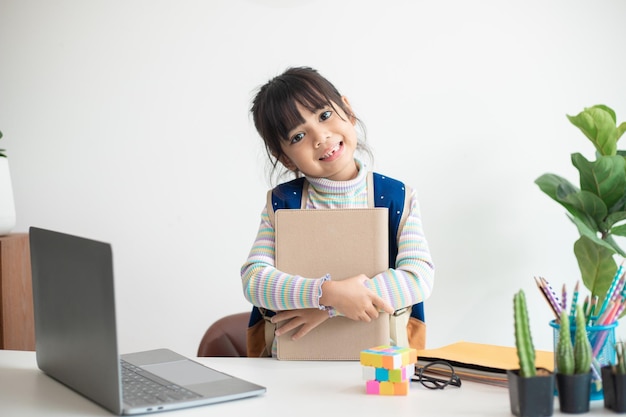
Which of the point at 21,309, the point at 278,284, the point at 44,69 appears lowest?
the point at 21,309

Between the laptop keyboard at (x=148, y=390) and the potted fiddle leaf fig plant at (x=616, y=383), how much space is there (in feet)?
1.89

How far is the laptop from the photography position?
1095 mm

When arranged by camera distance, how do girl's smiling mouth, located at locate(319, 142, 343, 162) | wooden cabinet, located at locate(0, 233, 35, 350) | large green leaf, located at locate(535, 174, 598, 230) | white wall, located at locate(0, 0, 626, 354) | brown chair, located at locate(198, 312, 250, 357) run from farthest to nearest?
white wall, located at locate(0, 0, 626, 354) → wooden cabinet, located at locate(0, 233, 35, 350) → large green leaf, located at locate(535, 174, 598, 230) → brown chair, located at locate(198, 312, 250, 357) → girl's smiling mouth, located at locate(319, 142, 343, 162)

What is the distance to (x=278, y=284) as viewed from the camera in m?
1.47

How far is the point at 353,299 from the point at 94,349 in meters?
0.48

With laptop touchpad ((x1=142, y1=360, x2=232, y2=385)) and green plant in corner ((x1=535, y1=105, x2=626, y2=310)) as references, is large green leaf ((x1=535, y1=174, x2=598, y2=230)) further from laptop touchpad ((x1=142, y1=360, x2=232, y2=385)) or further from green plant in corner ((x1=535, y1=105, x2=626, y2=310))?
laptop touchpad ((x1=142, y1=360, x2=232, y2=385))

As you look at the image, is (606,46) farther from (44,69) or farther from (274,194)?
(44,69)

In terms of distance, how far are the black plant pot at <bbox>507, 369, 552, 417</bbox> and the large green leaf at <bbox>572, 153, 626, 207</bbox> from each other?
45.0 inches

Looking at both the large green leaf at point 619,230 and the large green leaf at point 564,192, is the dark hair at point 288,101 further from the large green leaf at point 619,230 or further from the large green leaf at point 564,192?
the large green leaf at point 619,230

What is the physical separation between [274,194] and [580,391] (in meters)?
0.84

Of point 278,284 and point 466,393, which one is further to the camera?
point 278,284

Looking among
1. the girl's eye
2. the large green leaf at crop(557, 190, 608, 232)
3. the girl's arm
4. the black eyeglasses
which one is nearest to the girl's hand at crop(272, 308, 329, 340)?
the girl's arm

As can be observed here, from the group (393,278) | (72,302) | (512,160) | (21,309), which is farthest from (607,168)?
(21,309)

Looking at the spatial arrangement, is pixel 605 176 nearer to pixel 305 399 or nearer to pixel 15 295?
pixel 305 399
